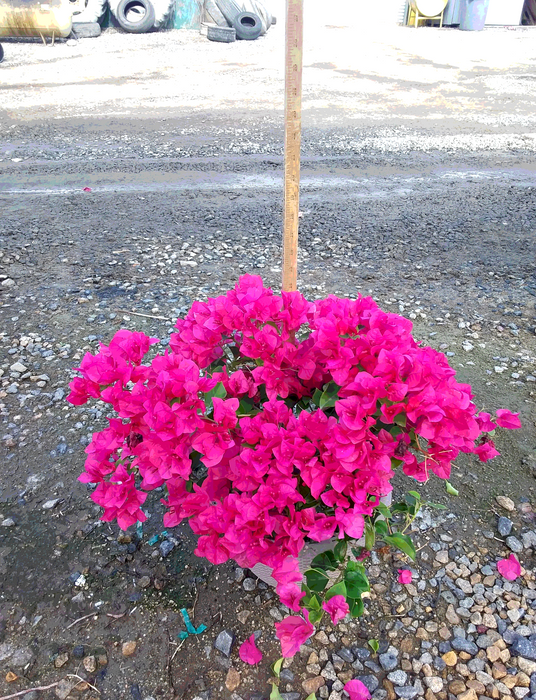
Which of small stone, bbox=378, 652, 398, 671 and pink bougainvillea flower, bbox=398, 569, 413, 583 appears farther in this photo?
pink bougainvillea flower, bbox=398, 569, 413, 583

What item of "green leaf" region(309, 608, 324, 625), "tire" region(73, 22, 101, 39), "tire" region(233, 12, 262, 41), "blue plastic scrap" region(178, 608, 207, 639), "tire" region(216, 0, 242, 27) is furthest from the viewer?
"tire" region(216, 0, 242, 27)

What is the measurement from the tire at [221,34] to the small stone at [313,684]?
15497 millimetres

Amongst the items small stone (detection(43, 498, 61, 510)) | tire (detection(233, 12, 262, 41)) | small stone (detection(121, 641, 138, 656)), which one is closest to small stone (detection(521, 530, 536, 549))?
small stone (detection(121, 641, 138, 656))

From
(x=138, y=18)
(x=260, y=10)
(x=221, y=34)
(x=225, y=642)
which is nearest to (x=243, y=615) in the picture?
(x=225, y=642)

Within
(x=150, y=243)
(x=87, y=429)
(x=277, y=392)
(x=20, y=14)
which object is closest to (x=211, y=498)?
(x=277, y=392)

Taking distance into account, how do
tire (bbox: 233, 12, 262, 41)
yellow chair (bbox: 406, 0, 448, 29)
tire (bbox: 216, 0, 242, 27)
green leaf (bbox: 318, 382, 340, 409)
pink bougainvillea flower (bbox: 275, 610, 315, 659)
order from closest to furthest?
pink bougainvillea flower (bbox: 275, 610, 315, 659) < green leaf (bbox: 318, 382, 340, 409) < tire (bbox: 233, 12, 262, 41) < tire (bbox: 216, 0, 242, 27) < yellow chair (bbox: 406, 0, 448, 29)

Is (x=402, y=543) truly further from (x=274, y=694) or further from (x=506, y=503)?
(x=506, y=503)

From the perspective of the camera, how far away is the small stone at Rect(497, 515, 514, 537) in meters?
1.99

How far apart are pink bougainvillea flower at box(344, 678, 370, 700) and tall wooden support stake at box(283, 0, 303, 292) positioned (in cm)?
136

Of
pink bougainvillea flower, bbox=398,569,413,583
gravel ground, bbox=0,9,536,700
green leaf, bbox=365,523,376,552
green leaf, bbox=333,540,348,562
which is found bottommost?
gravel ground, bbox=0,9,536,700

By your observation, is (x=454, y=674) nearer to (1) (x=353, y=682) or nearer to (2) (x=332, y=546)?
(1) (x=353, y=682)

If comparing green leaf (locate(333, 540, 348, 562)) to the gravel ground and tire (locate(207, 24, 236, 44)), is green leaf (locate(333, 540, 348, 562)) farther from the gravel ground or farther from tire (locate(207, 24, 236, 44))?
tire (locate(207, 24, 236, 44))

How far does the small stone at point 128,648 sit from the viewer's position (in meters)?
1.64

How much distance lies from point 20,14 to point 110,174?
34.9ft
